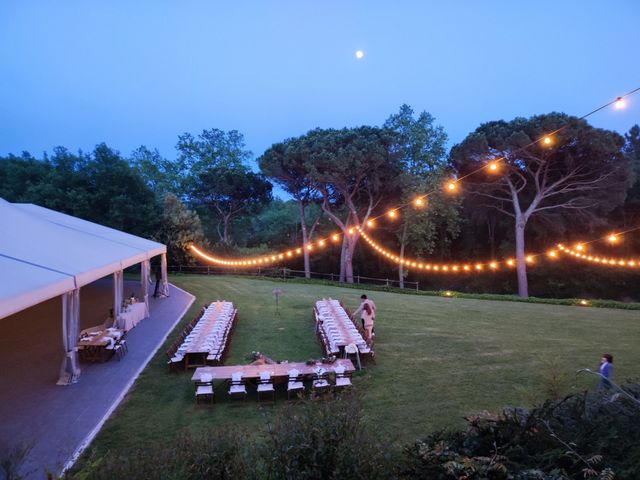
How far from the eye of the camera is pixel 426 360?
9109 millimetres

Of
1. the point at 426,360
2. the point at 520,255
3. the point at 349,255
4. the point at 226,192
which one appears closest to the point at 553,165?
the point at 520,255

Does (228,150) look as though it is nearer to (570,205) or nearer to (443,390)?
(570,205)

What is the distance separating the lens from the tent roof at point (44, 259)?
5789mm

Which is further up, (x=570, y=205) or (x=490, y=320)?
(x=570, y=205)

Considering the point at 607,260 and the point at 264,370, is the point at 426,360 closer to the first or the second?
the point at 264,370

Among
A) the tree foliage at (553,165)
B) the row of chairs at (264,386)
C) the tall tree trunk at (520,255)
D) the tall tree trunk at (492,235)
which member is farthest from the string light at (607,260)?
the row of chairs at (264,386)

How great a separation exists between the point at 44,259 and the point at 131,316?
4.96 m

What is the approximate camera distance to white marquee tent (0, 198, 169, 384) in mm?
5883

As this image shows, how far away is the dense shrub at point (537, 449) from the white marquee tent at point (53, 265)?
537cm

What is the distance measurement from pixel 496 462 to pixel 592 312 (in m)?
14.6

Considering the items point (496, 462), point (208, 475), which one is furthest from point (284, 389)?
point (496, 462)

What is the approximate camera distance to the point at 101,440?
5.71m

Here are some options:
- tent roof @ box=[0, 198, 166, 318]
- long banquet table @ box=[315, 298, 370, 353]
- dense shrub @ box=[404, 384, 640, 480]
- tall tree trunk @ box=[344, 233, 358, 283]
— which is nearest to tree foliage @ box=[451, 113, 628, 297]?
tall tree trunk @ box=[344, 233, 358, 283]

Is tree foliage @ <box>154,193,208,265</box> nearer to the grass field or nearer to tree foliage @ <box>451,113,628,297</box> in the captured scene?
the grass field
